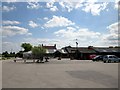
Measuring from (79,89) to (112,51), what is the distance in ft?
240

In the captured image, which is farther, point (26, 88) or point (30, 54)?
point (30, 54)

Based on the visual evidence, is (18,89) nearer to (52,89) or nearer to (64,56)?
(52,89)

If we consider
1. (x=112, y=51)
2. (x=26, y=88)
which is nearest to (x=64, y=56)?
(x=112, y=51)

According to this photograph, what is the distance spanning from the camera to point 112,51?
82562 mm

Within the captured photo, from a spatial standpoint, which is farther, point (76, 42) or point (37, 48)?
point (76, 42)

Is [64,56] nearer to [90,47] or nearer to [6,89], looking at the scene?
[90,47]

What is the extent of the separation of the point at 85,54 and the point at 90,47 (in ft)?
43.0

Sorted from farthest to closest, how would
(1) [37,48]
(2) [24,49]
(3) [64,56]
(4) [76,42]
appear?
(2) [24,49] < (3) [64,56] < (4) [76,42] < (1) [37,48]

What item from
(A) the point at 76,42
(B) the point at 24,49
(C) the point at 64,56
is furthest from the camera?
(B) the point at 24,49

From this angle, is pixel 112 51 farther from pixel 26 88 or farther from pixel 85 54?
pixel 26 88

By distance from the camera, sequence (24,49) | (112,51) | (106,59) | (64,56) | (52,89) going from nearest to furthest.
A: (52,89) → (106,59) → (112,51) → (64,56) → (24,49)

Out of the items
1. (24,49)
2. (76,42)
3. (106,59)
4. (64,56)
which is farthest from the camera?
(24,49)

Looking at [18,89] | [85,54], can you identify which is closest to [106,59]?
[85,54]

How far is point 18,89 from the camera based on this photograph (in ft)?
36.9
